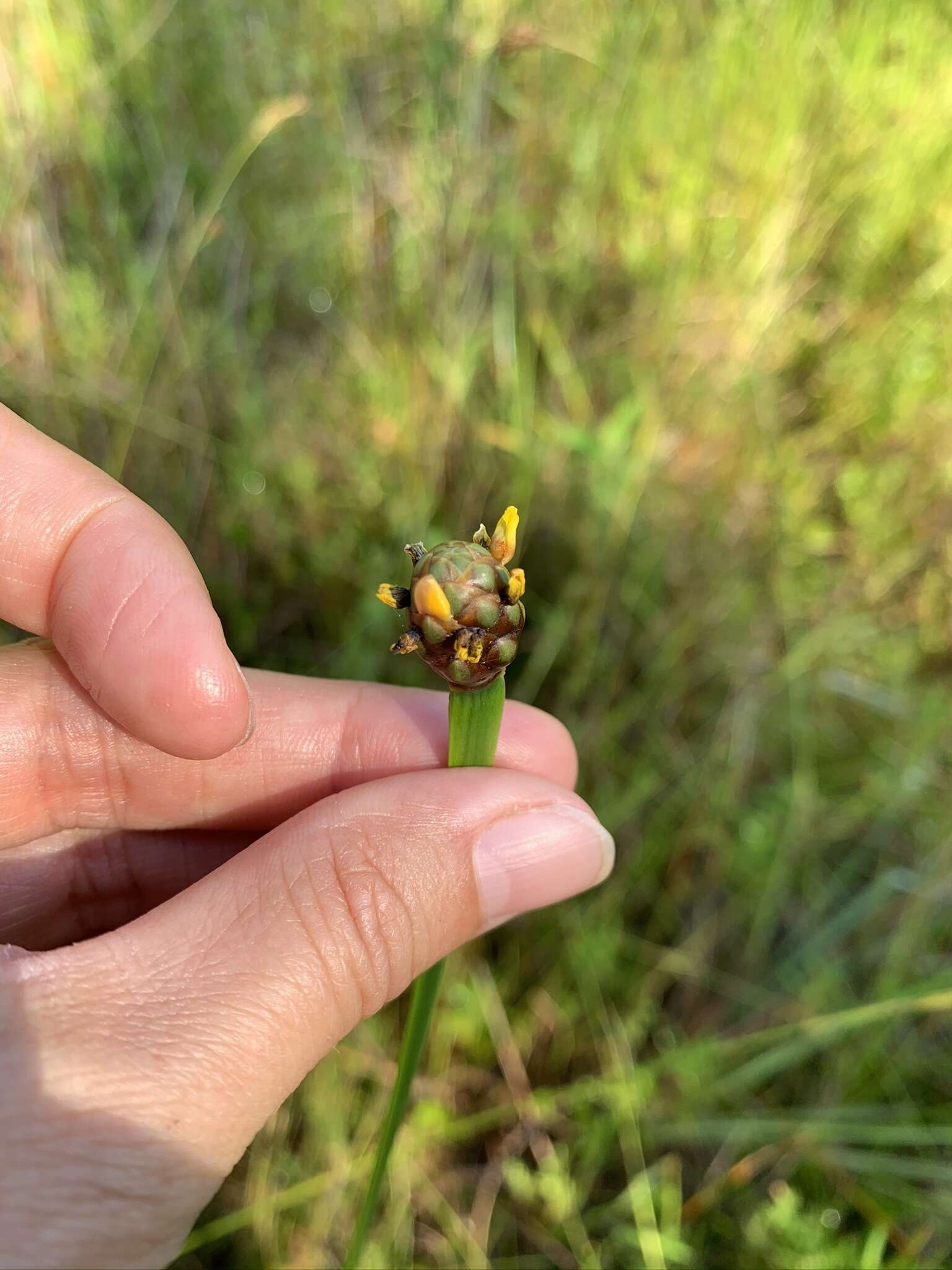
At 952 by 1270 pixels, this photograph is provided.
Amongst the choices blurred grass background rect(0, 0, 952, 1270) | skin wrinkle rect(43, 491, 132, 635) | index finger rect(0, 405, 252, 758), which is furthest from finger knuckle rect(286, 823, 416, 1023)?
skin wrinkle rect(43, 491, 132, 635)

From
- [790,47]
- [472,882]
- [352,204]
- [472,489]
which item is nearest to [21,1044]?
[472,882]

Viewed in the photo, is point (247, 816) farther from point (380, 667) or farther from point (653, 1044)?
point (653, 1044)

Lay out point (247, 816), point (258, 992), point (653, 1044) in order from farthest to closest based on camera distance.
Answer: point (653, 1044)
point (247, 816)
point (258, 992)

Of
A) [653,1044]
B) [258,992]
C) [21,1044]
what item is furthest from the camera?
[653,1044]

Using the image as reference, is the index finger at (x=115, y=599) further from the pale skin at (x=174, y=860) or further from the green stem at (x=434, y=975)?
the green stem at (x=434, y=975)

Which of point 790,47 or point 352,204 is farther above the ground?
point 790,47

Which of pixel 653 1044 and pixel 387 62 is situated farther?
pixel 387 62

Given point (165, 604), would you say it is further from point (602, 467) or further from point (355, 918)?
point (602, 467)
